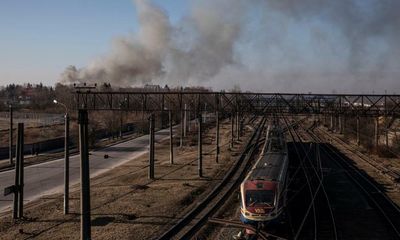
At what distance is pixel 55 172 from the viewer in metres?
37.5

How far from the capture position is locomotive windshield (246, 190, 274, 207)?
17.5m

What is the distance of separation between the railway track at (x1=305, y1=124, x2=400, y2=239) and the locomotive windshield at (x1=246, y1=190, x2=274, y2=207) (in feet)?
15.9

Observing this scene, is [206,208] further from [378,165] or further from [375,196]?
[378,165]

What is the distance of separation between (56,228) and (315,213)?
1130 centimetres

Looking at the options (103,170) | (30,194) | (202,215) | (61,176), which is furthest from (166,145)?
(202,215)

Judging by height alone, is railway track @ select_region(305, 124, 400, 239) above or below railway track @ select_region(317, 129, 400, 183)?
below

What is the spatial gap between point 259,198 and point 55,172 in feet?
80.4

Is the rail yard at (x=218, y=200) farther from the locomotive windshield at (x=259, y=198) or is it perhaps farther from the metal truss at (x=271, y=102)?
the metal truss at (x=271, y=102)

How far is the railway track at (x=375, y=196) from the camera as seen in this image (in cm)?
1892

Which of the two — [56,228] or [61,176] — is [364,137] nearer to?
[61,176]

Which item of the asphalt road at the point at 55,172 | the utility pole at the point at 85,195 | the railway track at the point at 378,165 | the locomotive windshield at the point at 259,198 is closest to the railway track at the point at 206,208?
the locomotive windshield at the point at 259,198

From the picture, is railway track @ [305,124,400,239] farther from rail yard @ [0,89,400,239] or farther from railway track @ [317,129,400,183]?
railway track @ [317,129,400,183]

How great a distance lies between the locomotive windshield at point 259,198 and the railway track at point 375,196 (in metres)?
4.86

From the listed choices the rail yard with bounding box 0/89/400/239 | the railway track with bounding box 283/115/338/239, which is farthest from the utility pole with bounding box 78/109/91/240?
the railway track with bounding box 283/115/338/239
